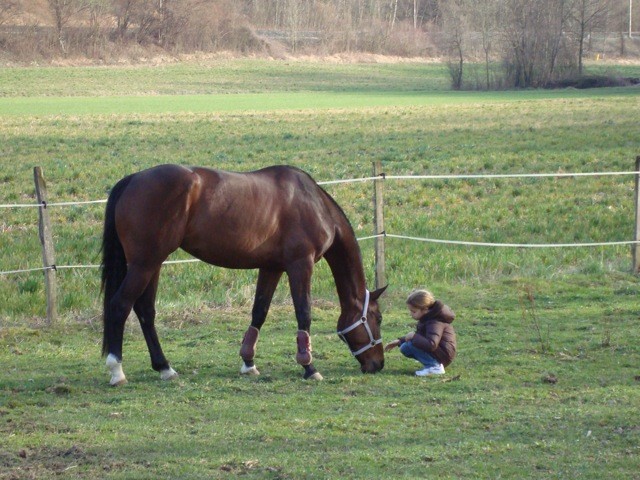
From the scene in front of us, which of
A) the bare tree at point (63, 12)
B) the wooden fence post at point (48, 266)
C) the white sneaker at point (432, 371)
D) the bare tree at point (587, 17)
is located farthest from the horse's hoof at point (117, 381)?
the bare tree at point (63, 12)

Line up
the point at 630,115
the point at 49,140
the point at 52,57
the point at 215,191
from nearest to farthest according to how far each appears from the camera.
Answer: the point at 215,191
the point at 49,140
the point at 630,115
the point at 52,57

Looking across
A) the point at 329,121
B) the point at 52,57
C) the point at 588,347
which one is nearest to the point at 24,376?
the point at 588,347

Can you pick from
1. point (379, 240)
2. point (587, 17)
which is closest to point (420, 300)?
point (379, 240)

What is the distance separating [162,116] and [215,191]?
3566cm

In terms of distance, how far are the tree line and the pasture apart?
164 feet

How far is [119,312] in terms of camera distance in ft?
21.2

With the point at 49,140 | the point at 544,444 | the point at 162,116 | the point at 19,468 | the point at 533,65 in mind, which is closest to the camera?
the point at 19,468

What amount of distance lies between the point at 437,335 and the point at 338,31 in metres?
98.0

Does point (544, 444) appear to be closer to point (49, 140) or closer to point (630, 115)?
point (49, 140)

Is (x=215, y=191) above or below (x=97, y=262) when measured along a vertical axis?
above

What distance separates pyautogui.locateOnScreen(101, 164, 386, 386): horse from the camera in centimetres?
641

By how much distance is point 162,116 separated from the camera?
4128cm

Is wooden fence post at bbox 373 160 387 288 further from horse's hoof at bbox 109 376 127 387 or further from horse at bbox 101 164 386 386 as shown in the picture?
horse's hoof at bbox 109 376 127 387

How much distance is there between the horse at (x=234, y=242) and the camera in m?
6.41
